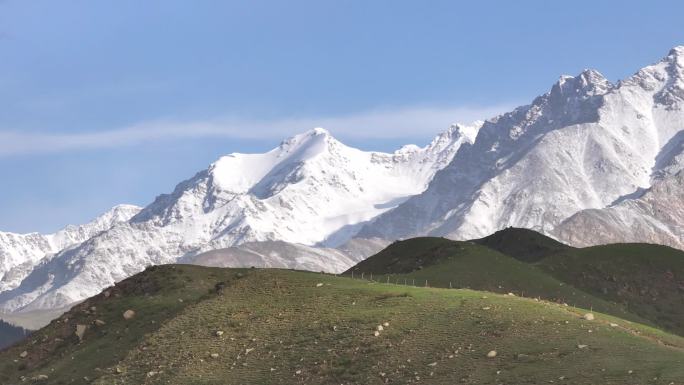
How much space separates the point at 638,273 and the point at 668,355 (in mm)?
96511

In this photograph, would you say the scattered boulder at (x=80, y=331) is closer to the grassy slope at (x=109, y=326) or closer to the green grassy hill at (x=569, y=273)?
the grassy slope at (x=109, y=326)

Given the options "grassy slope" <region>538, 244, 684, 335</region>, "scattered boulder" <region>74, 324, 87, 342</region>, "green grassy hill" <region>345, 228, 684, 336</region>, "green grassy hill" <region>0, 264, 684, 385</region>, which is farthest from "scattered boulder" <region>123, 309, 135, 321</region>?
"grassy slope" <region>538, 244, 684, 335</region>

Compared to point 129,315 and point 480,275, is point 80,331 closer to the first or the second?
point 129,315

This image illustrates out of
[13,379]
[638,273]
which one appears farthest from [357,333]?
[638,273]

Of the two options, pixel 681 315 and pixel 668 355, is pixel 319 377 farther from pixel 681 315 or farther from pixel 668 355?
pixel 681 315

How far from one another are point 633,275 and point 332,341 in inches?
3626

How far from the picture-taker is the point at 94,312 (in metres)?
99.9

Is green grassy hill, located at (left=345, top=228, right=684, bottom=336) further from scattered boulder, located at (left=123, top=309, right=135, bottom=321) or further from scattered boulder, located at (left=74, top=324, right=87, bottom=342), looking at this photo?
scattered boulder, located at (left=74, top=324, right=87, bottom=342)

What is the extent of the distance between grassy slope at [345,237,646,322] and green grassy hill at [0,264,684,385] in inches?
1141

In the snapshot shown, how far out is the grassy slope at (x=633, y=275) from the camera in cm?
14662

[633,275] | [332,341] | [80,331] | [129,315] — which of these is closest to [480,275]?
[633,275]

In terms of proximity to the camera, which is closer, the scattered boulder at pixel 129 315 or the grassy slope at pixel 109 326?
the grassy slope at pixel 109 326

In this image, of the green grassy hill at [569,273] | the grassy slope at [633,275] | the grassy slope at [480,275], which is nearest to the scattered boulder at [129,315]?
the grassy slope at [480,275]

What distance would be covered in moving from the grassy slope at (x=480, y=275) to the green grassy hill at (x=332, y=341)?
29.0m
